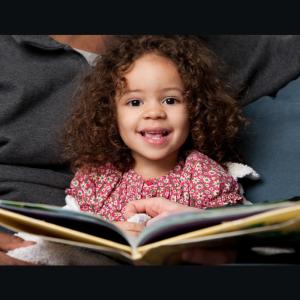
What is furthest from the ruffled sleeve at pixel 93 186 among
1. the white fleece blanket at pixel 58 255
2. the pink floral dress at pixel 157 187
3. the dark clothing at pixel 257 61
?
the dark clothing at pixel 257 61

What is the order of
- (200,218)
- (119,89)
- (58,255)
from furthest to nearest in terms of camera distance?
(119,89), (58,255), (200,218)

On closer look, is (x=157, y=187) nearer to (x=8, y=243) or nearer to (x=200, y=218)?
(x=8, y=243)

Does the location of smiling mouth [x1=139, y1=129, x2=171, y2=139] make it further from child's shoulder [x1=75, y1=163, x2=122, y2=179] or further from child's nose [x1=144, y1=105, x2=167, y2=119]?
child's shoulder [x1=75, y1=163, x2=122, y2=179]

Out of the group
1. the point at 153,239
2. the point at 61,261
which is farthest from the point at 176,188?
the point at 153,239

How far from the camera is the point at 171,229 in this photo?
4.08 ft

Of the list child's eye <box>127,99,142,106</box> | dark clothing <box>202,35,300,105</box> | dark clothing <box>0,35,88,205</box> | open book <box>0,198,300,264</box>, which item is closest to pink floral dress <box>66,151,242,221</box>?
dark clothing <box>0,35,88,205</box>

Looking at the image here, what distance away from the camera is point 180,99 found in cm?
183

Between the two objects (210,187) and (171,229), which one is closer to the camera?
(171,229)

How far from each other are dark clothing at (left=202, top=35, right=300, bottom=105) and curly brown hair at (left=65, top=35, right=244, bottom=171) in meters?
0.09

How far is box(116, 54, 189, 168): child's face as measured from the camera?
1773 mm

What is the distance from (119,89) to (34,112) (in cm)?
32

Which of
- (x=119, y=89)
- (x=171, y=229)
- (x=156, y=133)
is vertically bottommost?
(x=171, y=229)

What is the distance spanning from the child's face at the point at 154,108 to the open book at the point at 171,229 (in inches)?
21.0

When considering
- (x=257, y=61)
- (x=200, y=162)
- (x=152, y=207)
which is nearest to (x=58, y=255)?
(x=152, y=207)
